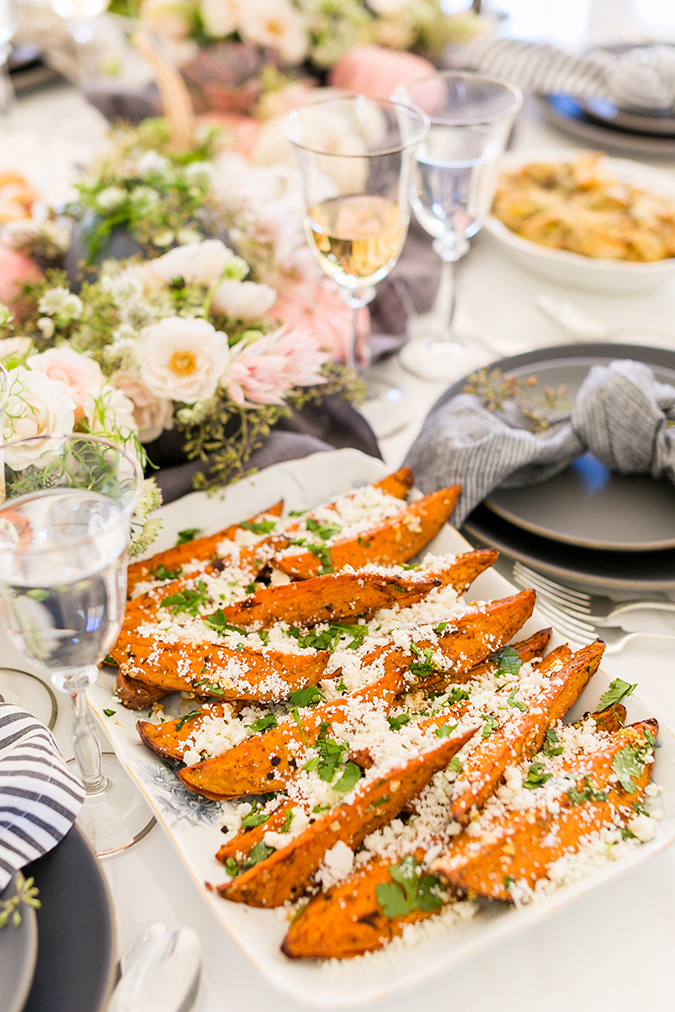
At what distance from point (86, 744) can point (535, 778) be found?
1.91 ft

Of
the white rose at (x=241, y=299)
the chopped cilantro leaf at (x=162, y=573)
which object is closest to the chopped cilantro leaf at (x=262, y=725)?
the chopped cilantro leaf at (x=162, y=573)

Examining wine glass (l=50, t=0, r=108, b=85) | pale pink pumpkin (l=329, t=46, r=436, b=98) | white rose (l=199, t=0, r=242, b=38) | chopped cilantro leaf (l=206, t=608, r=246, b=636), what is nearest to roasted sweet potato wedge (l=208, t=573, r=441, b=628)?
chopped cilantro leaf (l=206, t=608, r=246, b=636)

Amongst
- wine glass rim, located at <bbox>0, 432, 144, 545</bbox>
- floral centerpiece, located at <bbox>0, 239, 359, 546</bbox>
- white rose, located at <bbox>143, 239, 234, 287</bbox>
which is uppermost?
wine glass rim, located at <bbox>0, 432, 144, 545</bbox>

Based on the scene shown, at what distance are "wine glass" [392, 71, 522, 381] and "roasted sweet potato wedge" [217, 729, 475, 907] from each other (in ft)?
4.11

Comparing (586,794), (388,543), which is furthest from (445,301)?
(586,794)

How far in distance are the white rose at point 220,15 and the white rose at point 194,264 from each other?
1698mm

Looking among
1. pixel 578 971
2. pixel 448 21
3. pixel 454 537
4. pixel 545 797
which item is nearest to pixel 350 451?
pixel 454 537

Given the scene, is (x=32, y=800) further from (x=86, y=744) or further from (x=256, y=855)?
(x=256, y=855)

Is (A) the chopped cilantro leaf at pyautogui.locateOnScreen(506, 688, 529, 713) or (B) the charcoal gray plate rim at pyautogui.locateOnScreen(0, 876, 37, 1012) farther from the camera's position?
(A) the chopped cilantro leaf at pyautogui.locateOnScreen(506, 688, 529, 713)

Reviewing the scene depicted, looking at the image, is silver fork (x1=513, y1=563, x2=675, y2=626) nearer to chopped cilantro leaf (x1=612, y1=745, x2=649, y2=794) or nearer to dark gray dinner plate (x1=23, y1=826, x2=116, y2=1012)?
chopped cilantro leaf (x1=612, y1=745, x2=649, y2=794)

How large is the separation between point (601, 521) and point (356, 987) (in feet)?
3.14

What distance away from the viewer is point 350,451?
1.56m

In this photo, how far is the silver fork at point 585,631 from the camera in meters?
1.34

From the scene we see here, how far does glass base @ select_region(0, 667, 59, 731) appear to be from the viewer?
50.9 inches
